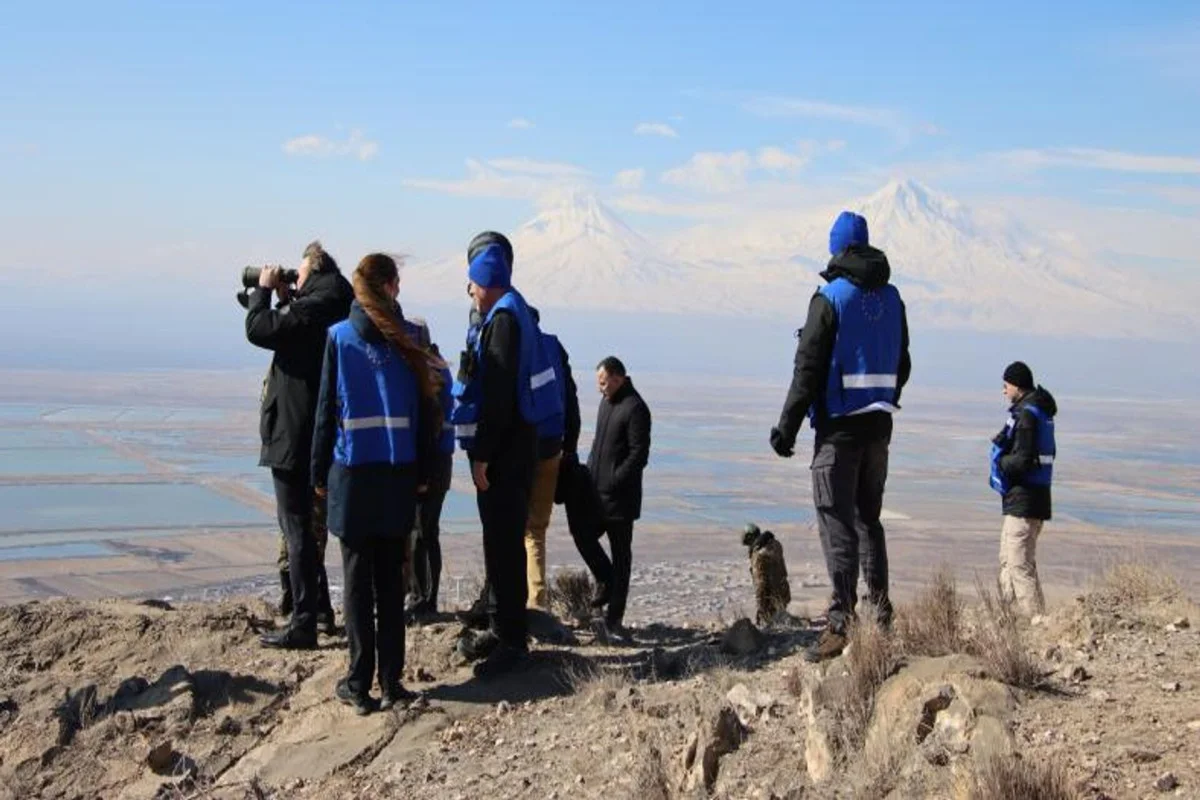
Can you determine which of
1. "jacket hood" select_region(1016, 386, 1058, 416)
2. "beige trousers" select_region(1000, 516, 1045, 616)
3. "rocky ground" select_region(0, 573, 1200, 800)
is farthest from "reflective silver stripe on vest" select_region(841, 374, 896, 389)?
"beige trousers" select_region(1000, 516, 1045, 616)

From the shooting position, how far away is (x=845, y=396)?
6609 millimetres

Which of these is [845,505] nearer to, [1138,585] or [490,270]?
[490,270]

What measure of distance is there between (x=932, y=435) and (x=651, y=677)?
104947 mm

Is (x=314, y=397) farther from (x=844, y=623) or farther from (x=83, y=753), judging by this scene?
(x=844, y=623)

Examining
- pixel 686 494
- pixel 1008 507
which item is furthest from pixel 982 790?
pixel 686 494

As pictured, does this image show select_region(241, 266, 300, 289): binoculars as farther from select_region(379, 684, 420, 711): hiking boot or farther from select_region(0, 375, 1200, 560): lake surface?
select_region(0, 375, 1200, 560): lake surface

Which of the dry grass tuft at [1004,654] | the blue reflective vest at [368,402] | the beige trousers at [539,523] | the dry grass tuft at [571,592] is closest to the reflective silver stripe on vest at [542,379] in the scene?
the blue reflective vest at [368,402]

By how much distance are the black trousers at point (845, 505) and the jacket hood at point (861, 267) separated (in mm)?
772

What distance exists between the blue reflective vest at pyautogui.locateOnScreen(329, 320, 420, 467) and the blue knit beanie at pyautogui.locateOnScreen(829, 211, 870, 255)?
2.21 metres

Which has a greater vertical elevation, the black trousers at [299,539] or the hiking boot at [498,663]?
the black trousers at [299,539]

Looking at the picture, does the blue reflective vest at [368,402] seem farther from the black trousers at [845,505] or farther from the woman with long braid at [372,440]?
the black trousers at [845,505]

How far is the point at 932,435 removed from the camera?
109m

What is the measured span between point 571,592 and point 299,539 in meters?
2.95

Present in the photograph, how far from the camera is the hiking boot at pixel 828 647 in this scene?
21.7 feet
